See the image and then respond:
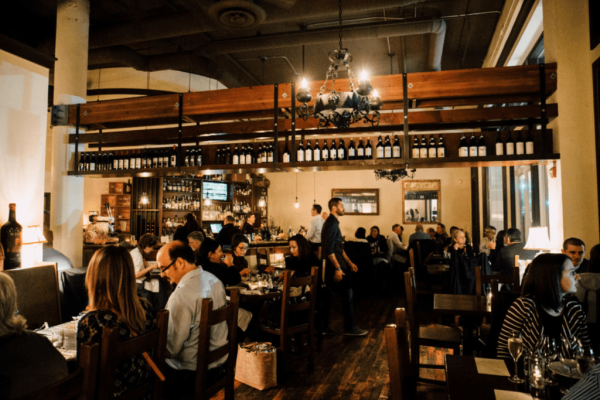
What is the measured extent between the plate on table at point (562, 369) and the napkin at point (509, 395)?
0.58 feet

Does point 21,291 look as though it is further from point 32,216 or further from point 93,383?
point 93,383

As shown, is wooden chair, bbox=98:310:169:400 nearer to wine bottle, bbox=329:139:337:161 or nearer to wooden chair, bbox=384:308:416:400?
wooden chair, bbox=384:308:416:400

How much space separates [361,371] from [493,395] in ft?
8.12

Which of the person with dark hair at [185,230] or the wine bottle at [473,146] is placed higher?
the wine bottle at [473,146]

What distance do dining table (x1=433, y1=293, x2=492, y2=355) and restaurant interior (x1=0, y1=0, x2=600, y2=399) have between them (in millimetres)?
23

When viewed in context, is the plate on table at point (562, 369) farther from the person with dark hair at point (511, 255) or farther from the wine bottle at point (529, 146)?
the person with dark hair at point (511, 255)

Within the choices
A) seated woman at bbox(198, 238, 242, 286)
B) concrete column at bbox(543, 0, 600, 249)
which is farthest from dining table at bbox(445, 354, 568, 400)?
seated woman at bbox(198, 238, 242, 286)

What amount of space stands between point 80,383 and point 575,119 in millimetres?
4557

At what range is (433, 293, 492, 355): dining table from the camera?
11.3 feet

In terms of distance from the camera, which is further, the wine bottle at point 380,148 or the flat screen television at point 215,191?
the flat screen television at point 215,191

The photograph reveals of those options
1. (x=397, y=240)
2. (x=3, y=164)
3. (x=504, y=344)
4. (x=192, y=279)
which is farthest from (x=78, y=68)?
(x=397, y=240)

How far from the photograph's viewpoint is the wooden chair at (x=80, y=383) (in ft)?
3.81

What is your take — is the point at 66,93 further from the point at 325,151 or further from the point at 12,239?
the point at 325,151

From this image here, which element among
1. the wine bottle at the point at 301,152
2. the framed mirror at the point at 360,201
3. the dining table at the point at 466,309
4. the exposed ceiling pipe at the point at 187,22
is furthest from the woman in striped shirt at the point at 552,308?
the framed mirror at the point at 360,201
